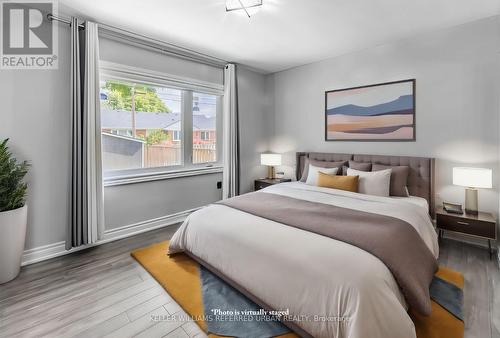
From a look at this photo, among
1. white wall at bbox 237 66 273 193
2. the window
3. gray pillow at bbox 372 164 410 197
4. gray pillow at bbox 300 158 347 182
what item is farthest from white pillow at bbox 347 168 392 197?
the window

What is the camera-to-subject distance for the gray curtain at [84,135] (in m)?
2.65

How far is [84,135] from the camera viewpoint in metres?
2.71

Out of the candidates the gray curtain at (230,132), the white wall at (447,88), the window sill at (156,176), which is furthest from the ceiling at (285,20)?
the window sill at (156,176)

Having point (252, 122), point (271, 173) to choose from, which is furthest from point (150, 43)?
point (271, 173)

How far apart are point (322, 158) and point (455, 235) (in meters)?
1.96

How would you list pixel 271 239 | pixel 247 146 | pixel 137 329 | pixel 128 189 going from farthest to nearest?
pixel 247 146 → pixel 128 189 → pixel 271 239 → pixel 137 329

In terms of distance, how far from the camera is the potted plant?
214 centimetres

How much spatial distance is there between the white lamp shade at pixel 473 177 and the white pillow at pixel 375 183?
2.19 ft

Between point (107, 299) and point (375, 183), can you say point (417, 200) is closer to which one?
point (375, 183)

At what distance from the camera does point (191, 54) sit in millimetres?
3732

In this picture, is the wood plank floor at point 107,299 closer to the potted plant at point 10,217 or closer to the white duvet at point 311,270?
the potted plant at point 10,217

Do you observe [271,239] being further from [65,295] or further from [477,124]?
[477,124]

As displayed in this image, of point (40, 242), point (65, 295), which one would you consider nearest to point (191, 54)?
point (40, 242)

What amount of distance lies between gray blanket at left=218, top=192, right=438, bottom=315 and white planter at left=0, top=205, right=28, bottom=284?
1.90m
